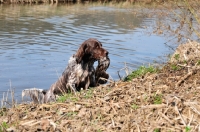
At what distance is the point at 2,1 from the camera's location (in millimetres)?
36125

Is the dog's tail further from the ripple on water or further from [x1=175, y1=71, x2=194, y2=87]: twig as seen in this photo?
the ripple on water

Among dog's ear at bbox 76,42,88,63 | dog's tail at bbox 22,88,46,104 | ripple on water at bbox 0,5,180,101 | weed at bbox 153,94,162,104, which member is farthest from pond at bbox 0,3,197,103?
weed at bbox 153,94,162,104

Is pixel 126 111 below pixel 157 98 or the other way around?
below

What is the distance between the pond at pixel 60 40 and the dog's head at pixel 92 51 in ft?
1.97

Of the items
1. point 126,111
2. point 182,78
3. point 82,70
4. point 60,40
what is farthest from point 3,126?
point 60,40

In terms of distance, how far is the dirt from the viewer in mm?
4789

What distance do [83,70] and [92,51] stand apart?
1.76 ft

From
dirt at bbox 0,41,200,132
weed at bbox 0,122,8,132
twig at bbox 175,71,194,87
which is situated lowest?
weed at bbox 0,122,8,132

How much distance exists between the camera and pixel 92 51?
25.9 ft

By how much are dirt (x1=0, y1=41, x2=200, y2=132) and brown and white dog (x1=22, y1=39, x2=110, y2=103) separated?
59.5 inches

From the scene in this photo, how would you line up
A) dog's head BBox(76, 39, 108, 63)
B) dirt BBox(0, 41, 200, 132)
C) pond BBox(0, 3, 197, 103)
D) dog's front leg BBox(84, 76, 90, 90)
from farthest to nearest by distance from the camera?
1. pond BBox(0, 3, 197, 103)
2. dog's front leg BBox(84, 76, 90, 90)
3. dog's head BBox(76, 39, 108, 63)
4. dirt BBox(0, 41, 200, 132)

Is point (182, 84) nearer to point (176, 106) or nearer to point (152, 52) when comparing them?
A: point (176, 106)

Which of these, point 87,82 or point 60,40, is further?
point 60,40

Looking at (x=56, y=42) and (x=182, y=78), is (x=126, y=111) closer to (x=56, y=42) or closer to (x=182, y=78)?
(x=182, y=78)
